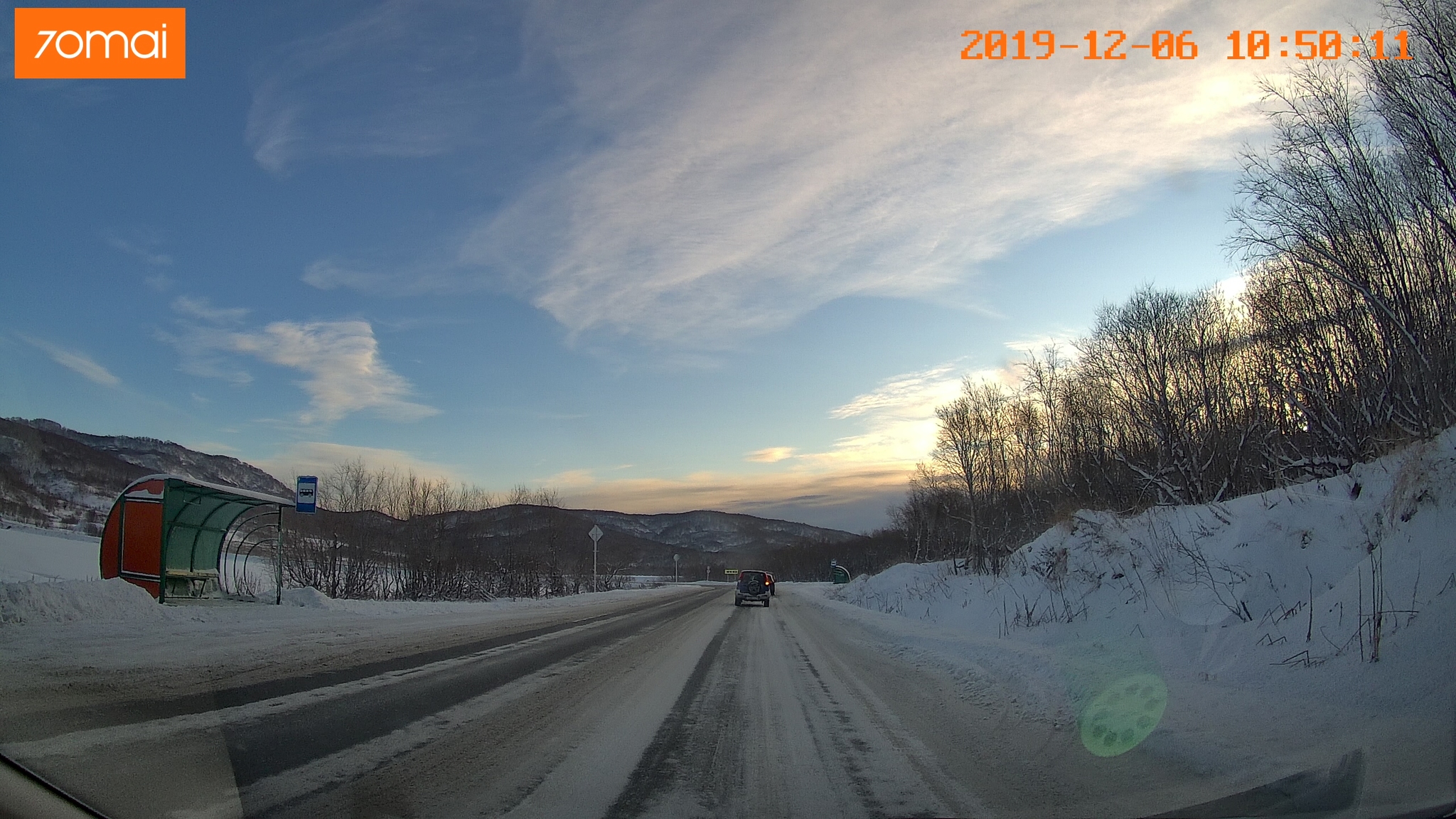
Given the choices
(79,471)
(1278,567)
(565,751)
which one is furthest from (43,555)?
(1278,567)

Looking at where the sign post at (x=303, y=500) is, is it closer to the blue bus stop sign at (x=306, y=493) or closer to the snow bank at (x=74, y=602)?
the blue bus stop sign at (x=306, y=493)

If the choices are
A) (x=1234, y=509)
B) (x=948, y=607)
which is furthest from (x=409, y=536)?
(x=1234, y=509)

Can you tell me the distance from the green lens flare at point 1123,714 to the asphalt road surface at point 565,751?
0.20 meters

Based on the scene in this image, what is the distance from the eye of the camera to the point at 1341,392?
17.0 m

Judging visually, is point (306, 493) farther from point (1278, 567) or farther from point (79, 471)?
point (79, 471)

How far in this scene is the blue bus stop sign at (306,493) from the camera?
1961 centimetres

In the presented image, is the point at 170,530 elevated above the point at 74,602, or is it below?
above

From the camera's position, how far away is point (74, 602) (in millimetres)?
12430

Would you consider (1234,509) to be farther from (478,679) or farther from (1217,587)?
(478,679)

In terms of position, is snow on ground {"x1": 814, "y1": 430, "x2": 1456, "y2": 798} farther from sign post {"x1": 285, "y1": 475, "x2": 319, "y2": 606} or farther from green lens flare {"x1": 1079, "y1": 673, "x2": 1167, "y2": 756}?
sign post {"x1": 285, "y1": 475, "x2": 319, "y2": 606}

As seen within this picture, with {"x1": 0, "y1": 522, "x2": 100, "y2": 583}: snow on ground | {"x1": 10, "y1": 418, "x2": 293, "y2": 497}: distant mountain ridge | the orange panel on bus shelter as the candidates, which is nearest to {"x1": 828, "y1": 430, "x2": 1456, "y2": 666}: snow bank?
the orange panel on bus shelter

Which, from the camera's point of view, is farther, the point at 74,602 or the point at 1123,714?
the point at 74,602

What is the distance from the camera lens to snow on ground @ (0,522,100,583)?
84.0 feet

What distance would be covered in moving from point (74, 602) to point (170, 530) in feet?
20.0
